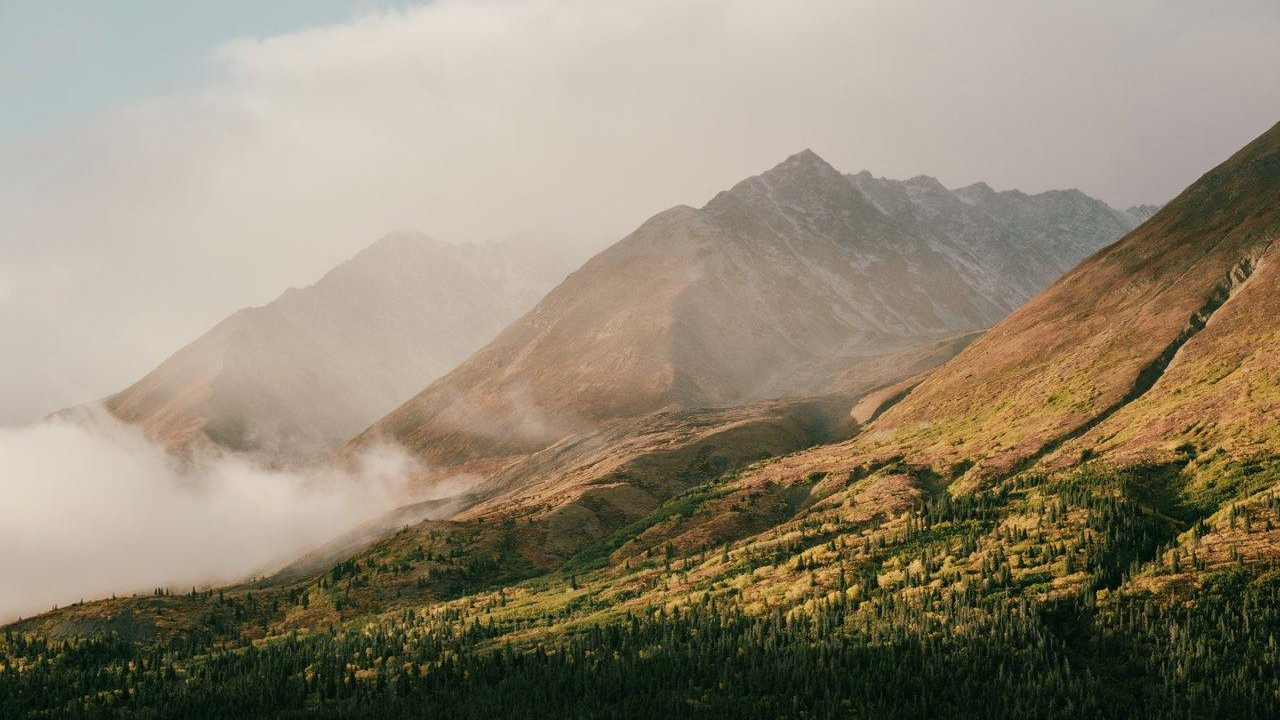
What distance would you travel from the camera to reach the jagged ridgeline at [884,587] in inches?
2256

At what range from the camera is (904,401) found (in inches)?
5925

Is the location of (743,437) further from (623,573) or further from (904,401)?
(623,573)

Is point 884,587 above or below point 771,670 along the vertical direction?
above

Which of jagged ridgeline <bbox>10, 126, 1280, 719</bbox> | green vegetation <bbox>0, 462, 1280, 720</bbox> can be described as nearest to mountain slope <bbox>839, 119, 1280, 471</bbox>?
jagged ridgeline <bbox>10, 126, 1280, 719</bbox>

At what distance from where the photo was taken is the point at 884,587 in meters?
72.9

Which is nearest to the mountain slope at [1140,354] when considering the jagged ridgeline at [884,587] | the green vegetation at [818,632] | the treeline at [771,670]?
the jagged ridgeline at [884,587]

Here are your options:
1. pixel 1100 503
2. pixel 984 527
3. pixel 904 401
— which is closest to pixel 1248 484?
pixel 1100 503

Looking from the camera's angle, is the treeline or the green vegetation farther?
the green vegetation

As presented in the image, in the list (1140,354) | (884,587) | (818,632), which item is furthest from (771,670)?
(1140,354)

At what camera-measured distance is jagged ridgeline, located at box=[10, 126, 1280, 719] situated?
5731 centimetres

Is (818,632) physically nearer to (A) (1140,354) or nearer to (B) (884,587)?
(B) (884,587)

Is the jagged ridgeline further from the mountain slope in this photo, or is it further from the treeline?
the mountain slope

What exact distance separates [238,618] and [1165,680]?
95361mm

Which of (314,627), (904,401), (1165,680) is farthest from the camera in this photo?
(904,401)
